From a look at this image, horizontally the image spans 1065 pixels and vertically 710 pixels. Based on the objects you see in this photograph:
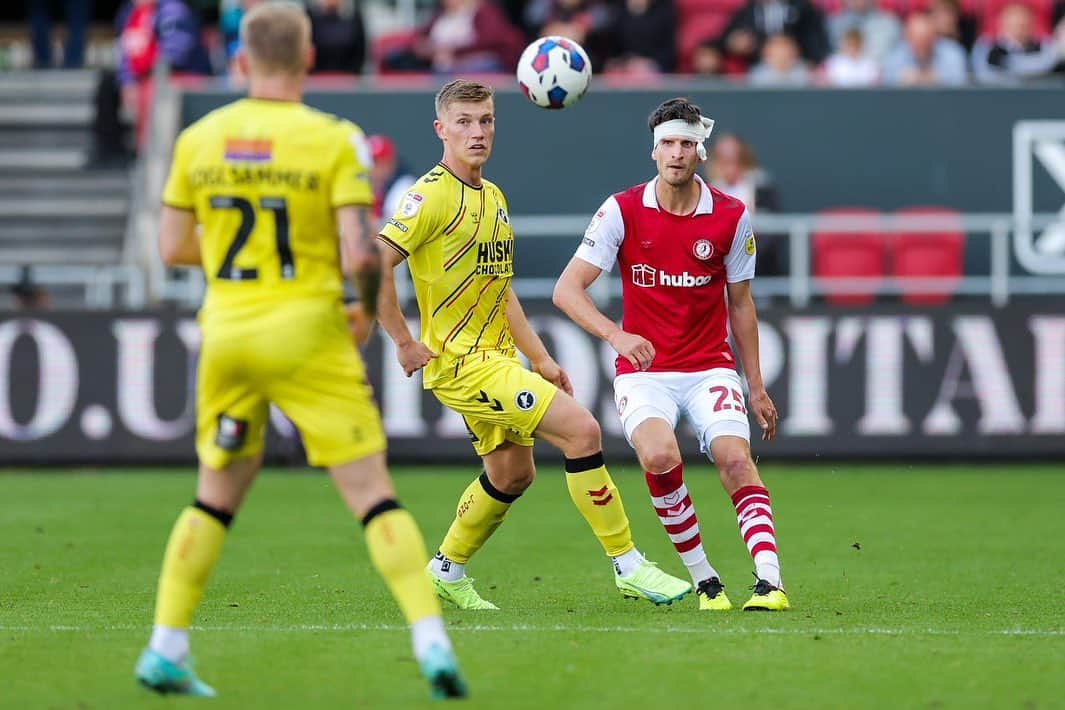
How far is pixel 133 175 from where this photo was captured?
69.4 feet

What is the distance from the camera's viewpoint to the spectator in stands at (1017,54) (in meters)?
19.4

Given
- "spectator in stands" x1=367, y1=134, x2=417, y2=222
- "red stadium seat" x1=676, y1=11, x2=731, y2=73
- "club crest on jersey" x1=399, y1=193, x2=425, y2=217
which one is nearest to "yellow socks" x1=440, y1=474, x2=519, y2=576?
"club crest on jersey" x1=399, y1=193, x2=425, y2=217

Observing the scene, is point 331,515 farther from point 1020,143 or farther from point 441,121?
point 1020,143

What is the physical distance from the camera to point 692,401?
9289 mm

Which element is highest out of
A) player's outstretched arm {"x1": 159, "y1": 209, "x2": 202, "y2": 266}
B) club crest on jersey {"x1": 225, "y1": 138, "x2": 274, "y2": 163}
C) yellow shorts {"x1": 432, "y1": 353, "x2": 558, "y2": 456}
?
club crest on jersey {"x1": 225, "y1": 138, "x2": 274, "y2": 163}

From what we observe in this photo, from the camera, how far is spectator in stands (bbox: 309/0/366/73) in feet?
64.8

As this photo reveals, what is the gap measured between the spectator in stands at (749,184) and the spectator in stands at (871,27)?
11.2 ft

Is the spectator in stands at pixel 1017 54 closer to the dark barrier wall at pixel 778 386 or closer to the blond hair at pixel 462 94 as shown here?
the dark barrier wall at pixel 778 386

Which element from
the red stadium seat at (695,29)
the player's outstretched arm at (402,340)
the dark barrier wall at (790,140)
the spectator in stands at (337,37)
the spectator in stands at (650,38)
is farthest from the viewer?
the red stadium seat at (695,29)

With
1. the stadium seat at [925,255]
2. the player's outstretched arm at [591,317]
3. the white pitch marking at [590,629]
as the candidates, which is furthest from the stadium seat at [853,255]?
the white pitch marking at [590,629]

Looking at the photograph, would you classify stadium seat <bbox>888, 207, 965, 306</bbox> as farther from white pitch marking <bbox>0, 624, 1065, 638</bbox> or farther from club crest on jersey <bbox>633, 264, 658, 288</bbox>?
white pitch marking <bbox>0, 624, 1065, 638</bbox>

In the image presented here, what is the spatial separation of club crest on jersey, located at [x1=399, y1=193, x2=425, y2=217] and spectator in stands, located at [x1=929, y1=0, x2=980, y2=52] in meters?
12.3

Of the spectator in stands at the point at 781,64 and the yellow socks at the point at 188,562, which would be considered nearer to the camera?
the yellow socks at the point at 188,562

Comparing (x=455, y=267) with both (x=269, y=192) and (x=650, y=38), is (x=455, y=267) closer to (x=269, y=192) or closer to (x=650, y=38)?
(x=269, y=192)
